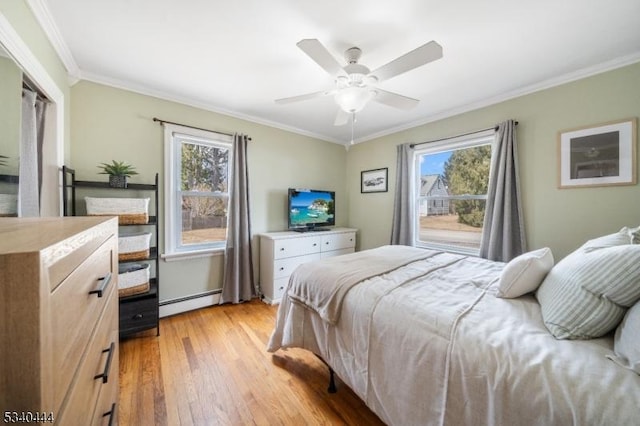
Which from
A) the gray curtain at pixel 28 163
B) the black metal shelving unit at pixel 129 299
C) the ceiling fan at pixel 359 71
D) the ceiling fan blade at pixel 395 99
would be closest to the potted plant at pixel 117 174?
the black metal shelving unit at pixel 129 299

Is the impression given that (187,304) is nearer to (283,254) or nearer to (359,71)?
(283,254)

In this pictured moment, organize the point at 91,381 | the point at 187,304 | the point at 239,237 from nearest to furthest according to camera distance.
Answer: the point at 91,381 < the point at 187,304 < the point at 239,237

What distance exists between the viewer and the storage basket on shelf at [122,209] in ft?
6.45

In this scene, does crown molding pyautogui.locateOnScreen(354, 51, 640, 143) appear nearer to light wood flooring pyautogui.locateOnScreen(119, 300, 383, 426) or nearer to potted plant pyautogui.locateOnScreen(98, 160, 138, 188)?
light wood flooring pyautogui.locateOnScreen(119, 300, 383, 426)

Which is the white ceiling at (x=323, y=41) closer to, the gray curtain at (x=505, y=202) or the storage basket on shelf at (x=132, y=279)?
the gray curtain at (x=505, y=202)

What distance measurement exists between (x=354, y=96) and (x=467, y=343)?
5.46 feet

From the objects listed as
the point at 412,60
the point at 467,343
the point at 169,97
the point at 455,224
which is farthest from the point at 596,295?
the point at 169,97

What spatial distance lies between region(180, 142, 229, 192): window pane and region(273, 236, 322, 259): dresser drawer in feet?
3.30

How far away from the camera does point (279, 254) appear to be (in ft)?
9.71

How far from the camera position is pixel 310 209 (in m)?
3.62

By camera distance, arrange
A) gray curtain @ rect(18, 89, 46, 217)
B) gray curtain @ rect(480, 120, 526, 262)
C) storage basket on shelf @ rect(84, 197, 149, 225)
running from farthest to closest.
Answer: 1. gray curtain @ rect(480, 120, 526, 262)
2. storage basket on shelf @ rect(84, 197, 149, 225)
3. gray curtain @ rect(18, 89, 46, 217)

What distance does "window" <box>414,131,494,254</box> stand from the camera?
110 inches

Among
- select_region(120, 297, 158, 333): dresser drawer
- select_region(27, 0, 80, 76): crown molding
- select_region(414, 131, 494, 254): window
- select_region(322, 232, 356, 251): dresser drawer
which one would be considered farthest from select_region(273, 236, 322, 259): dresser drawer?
select_region(27, 0, 80, 76): crown molding

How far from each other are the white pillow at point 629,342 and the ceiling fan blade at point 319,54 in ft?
5.83
